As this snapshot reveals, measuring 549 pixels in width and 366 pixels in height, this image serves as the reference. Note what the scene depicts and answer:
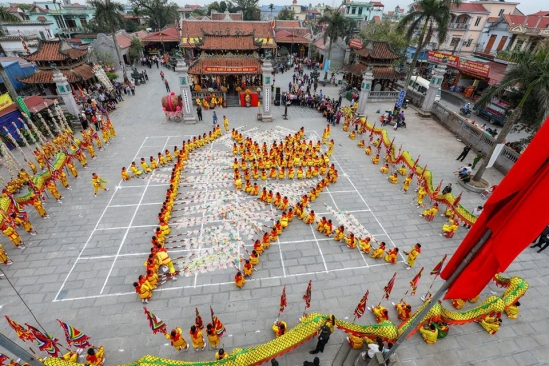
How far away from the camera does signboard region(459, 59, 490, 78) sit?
31072 mm

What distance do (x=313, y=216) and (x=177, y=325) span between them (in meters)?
7.22

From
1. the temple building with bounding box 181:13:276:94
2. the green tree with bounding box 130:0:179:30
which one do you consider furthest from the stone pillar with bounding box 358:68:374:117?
the green tree with bounding box 130:0:179:30

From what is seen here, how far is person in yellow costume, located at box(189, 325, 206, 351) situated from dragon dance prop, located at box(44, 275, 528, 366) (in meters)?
0.79

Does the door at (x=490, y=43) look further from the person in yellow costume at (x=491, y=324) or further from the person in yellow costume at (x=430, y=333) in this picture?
the person in yellow costume at (x=430, y=333)

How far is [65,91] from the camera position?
22.3m

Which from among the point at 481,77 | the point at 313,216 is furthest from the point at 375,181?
the point at 481,77

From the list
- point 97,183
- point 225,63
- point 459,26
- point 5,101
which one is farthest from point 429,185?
point 459,26

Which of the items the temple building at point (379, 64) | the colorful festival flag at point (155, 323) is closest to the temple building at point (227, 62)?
the temple building at point (379, 64)

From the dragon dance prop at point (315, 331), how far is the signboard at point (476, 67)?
97.0 ft

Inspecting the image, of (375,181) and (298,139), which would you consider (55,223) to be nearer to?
(298,139)

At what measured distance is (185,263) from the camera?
11734mm

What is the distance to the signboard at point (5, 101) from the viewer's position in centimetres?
1923

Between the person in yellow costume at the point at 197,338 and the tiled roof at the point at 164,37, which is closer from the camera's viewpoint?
the person in yellow costume at the point at 197,338

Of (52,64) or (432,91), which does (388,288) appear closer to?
(432,91)
